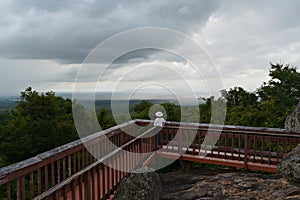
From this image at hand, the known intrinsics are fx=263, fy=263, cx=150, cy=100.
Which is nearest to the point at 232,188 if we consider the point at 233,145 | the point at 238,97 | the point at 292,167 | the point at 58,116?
the point at 292,167

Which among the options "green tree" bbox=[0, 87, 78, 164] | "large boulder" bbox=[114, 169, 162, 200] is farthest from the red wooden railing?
"green tree" bbox=[0, 87, 78, 164]

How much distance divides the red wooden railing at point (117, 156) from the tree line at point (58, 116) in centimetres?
468

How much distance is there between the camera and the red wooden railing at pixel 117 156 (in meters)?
2.54

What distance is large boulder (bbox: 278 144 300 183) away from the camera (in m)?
4.25

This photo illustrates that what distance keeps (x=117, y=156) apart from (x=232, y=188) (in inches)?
79.0

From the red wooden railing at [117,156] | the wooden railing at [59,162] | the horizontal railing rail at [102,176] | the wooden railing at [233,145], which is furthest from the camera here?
the wooden railing at [233,145]

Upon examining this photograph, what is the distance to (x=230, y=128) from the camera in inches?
239

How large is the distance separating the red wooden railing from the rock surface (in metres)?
0.87

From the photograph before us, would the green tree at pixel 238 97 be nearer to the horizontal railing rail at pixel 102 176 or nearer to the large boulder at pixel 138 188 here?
the horizontal railing rail at pixel 102 176

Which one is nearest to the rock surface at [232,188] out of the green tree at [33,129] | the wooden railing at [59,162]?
the wooden railing at [59,162]

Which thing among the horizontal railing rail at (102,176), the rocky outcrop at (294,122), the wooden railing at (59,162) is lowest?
the horizontal railing rail at (102,176)

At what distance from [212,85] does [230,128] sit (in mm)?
1305

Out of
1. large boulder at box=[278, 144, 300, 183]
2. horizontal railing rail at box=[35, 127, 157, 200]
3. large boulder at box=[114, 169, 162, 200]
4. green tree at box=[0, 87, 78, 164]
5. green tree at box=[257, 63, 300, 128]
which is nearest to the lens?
horizontal railing rail at box=[35, 127, 157, 200]

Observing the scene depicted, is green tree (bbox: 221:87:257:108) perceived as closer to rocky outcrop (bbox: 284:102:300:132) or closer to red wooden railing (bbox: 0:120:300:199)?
red wooden railing (bbox: 0:120:300:199)
